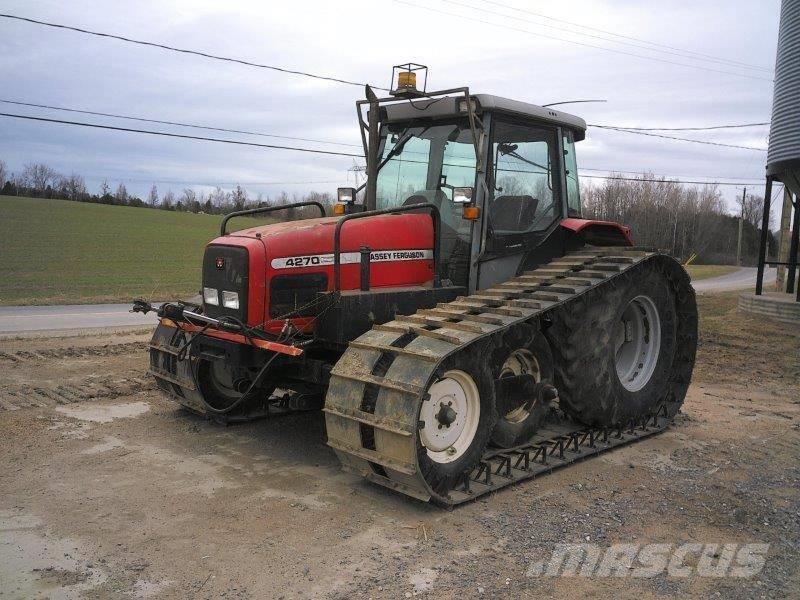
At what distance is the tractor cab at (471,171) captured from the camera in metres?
6.29

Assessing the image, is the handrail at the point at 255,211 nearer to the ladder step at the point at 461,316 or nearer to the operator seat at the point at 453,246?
the operator seat at the point at 453,246

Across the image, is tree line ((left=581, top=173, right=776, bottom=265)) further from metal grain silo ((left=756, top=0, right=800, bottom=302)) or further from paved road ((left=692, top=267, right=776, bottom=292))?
metal grain silo ((left=756, top=0, right=800, bottom=302))

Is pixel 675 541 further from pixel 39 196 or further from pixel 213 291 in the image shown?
pixel 39 196

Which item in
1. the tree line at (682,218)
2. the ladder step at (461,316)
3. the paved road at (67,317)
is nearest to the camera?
the ladder step at (461,316)

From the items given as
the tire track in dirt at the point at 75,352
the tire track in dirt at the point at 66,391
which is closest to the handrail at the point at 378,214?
the tire track in dirt at the point at 66,391

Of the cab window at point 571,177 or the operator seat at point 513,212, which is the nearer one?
the operator seat at point 513,212

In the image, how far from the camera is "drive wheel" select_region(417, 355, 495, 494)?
194 inches

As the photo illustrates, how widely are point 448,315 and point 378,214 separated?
108 cm

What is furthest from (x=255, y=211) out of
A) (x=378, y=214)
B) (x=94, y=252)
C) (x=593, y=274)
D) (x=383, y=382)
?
(x=94, y=252)

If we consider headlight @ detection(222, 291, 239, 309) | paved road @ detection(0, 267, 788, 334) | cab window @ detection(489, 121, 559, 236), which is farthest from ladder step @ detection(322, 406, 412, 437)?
paved road @ detection(0, 267, 788, 334)

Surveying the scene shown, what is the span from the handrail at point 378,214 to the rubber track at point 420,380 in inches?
19.7

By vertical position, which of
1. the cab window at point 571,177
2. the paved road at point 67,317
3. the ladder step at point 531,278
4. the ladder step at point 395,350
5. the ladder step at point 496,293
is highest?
the cab window at point 571,177

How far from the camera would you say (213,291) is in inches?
231

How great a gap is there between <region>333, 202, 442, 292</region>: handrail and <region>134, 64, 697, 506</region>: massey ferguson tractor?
18 millimetres
